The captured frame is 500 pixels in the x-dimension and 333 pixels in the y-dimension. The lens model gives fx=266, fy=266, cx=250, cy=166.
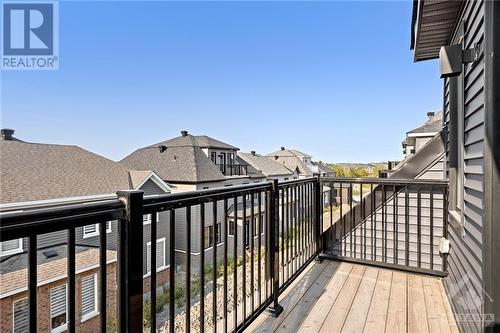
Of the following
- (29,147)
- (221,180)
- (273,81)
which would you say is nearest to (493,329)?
(29,147)

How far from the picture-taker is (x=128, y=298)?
0.91 m

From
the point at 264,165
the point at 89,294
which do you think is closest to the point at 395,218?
the point at 89,294

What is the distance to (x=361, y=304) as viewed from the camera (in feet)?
6.98

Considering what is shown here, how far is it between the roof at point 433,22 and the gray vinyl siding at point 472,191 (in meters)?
0.45

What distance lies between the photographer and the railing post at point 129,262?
898mm

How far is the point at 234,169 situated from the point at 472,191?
17.5m

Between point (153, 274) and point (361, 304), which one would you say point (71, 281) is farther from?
point (361, 304)

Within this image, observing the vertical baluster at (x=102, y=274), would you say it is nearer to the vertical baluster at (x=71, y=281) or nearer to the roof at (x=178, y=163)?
the vertical baluster at (x=71, y=281)

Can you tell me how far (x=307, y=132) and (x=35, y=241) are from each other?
25.7m

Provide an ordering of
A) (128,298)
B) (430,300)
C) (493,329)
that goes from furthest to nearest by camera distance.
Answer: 1. (430,300)
2. (493,329)
3. (128,298)

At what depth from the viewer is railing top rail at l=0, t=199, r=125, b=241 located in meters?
0.62

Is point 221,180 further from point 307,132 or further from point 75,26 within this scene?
point 307,132

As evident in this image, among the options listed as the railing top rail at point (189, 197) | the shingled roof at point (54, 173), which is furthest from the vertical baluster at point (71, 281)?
the shingled roof at point (54, 173)

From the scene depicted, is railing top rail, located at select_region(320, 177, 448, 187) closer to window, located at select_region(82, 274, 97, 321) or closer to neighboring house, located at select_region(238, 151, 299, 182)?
window, located at select_region(82, 274, 97, 321)
